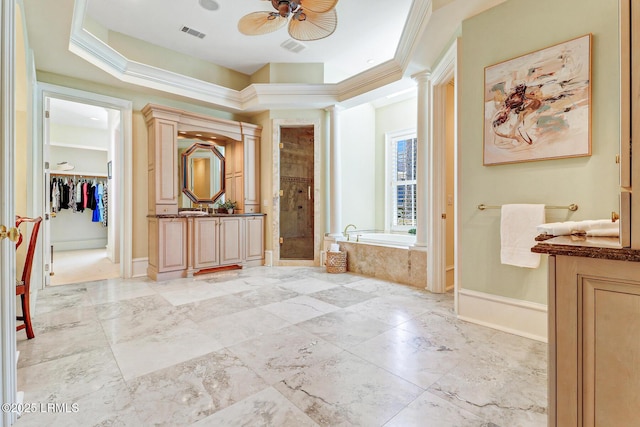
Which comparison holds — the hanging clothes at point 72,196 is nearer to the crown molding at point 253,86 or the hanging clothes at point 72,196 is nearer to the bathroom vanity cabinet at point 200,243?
the bathroom vanity cabinet at point 200,243

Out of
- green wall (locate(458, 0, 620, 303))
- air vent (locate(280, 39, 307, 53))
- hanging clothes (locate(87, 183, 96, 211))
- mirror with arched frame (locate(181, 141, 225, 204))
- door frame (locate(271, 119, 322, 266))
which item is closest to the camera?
green wall (locate(458, 0, 620, 303))

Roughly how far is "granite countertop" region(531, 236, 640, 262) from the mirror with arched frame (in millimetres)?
4801

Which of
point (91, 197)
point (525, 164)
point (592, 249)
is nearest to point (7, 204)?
point (592, 249)

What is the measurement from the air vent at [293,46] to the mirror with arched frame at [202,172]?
198 centimetres

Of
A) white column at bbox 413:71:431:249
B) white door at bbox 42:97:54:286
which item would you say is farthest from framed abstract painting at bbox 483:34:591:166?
white door at bbox 42:97:54:286

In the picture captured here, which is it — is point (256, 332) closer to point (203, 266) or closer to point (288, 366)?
point (288, 366)

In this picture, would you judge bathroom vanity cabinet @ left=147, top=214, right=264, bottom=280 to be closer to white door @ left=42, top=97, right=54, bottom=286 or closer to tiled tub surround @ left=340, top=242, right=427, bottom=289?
white door @ left=42, top=97, right=54, bottom=286

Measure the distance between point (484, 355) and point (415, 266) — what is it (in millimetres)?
1764

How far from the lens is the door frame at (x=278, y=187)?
5070mm

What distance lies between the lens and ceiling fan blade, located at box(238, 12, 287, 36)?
2846 millimetres

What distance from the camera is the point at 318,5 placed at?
2.57 m

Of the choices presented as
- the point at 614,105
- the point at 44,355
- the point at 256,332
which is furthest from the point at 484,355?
the point at 44,355

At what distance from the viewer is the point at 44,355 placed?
2006 millimetres

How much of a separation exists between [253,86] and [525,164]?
394 centimetres
